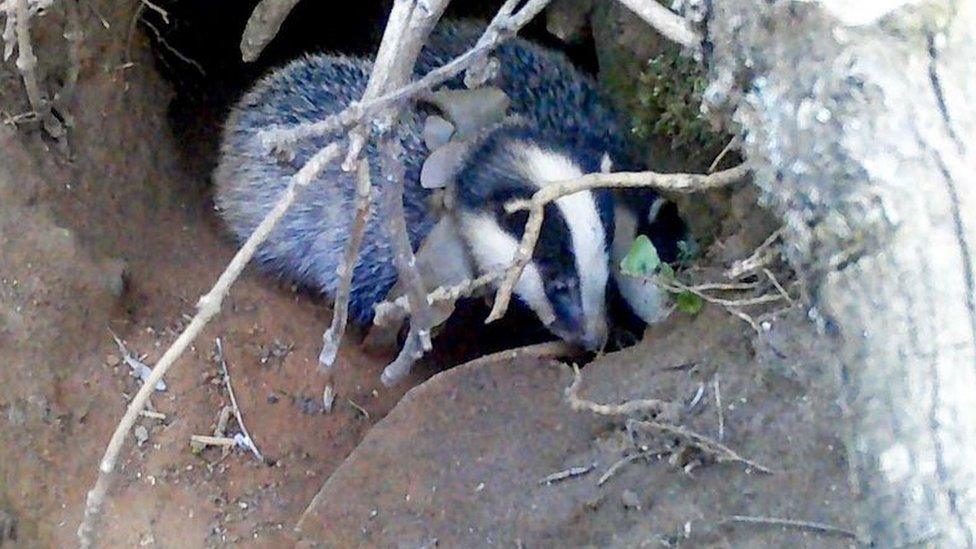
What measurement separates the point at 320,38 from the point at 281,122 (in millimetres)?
923

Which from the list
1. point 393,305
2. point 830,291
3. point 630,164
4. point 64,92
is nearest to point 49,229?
point 64,92

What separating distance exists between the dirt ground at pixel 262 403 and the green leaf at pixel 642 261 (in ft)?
0.44

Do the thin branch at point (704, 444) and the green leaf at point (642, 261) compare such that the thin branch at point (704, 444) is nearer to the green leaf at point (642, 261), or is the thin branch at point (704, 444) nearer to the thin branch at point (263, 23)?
the green leaf at point (642, 261)

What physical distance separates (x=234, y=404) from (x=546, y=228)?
84 centimetres

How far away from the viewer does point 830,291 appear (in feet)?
4.47

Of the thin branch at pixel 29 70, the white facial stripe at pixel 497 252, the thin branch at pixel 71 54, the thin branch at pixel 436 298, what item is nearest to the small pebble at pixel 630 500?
the thin branch at pixel 436 298

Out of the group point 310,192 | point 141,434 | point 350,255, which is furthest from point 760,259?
point 310,192

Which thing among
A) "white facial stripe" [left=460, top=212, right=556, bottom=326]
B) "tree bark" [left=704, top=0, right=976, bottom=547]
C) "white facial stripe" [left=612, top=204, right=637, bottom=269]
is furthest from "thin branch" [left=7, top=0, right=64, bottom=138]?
"tree bark" [left=704, top=0, right=976, bottom=547]

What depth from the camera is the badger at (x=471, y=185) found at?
2.71 m

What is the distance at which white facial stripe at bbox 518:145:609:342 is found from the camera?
262cm

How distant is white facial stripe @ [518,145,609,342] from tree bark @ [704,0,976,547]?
1233 millimetres

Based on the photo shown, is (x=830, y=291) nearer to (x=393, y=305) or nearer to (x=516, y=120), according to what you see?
(x=393, y=305)

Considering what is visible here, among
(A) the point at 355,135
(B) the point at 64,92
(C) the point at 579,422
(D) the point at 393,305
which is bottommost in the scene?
(C) the point at 579,422

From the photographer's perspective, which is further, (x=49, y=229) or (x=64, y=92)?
(x=64, y=92)
